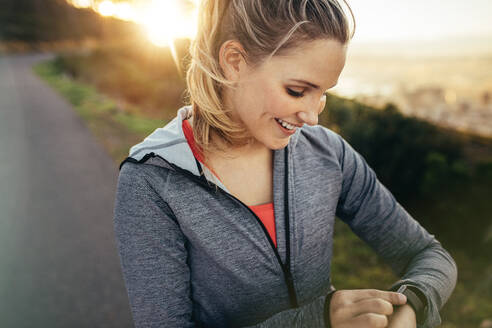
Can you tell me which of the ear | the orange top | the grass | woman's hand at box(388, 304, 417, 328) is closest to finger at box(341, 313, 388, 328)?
woman's hand at box(388, 304, 417, 328)

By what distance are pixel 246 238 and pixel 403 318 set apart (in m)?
0.56

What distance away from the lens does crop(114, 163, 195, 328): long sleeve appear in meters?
1.02

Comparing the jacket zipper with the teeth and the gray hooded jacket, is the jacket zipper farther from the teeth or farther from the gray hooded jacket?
the teeth

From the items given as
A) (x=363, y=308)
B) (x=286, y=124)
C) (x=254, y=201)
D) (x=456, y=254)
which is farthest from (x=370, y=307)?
(x=456, y=254)

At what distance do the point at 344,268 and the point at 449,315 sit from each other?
902 mm

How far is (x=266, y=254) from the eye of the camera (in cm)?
112

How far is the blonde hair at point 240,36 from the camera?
0.98 metres

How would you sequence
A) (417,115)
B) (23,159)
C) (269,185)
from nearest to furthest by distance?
(269,185) < (417,115) < (23,159)

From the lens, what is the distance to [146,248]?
103 centimetres

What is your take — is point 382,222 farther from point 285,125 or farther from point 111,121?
point 111,121

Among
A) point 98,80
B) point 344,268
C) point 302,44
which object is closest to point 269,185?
point 302,44

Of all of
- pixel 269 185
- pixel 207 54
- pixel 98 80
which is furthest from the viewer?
pixel 98 80

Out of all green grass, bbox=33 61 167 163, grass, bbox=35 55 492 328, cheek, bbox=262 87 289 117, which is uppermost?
green grass, bbox=33 61 167 163

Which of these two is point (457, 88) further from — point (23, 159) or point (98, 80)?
point (98, 80)
